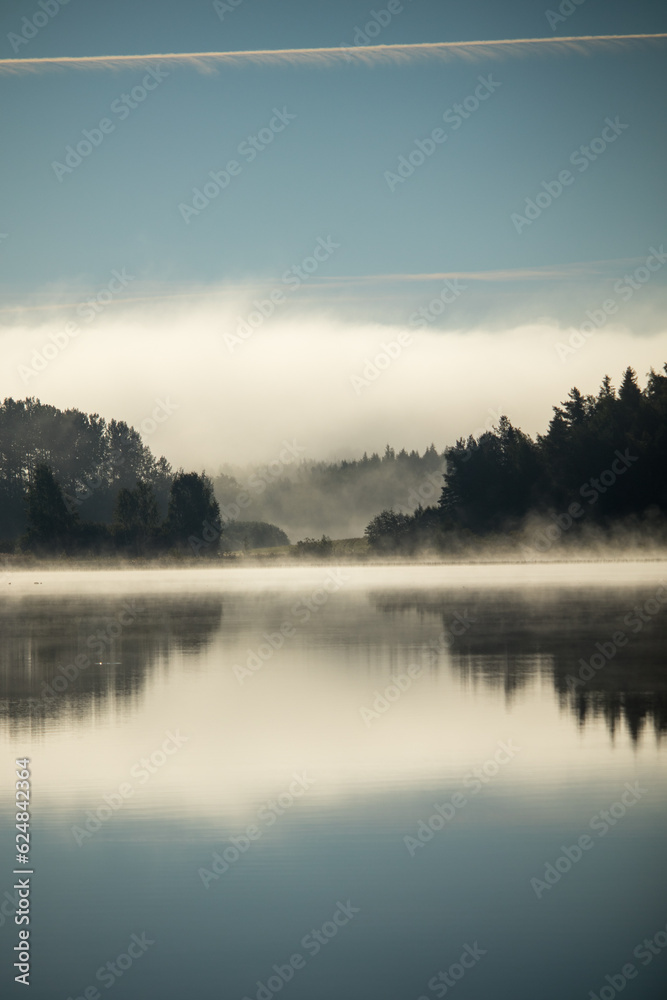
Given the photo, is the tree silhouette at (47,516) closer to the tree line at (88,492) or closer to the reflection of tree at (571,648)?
the tree line at (88,492)

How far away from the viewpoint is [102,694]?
1546cm

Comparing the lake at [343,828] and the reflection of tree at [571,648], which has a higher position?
the reflection of tree at [571,648]

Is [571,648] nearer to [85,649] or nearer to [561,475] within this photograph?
[85,649]

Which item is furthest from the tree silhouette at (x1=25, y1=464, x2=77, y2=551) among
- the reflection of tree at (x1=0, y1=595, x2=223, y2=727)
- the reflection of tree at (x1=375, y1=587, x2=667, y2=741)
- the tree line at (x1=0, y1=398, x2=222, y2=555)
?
the reflection of tree at (x1=375, y1=587, x2=667, y2=741)

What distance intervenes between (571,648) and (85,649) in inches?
363

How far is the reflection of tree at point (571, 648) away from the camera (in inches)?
539

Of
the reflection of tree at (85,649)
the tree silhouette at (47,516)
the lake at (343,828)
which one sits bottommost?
the lake at (343,828)

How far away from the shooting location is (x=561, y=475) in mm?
93750

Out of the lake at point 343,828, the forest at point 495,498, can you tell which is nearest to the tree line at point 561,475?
the forest at point 495,498

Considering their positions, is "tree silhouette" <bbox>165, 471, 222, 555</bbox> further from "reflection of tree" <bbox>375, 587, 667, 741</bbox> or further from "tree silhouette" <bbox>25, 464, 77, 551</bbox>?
"reflection of tree" <bbox>375, 587, 667, 741</bbox>

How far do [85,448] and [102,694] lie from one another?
133 meters

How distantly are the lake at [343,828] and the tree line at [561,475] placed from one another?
6866cm

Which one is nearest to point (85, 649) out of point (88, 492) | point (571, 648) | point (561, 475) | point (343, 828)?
point (571, 648)

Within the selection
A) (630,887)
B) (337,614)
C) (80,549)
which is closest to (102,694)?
(630,887)
